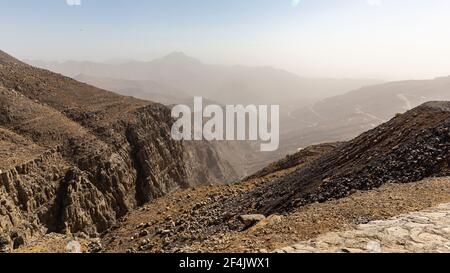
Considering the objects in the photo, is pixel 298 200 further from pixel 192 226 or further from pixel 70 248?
pixel 70 248

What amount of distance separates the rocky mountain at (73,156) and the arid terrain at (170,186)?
0.11m

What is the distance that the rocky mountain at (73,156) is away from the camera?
1049 inches

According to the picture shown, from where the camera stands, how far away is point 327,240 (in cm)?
848

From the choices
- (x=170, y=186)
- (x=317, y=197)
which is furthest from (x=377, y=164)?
(x=170, y=186)

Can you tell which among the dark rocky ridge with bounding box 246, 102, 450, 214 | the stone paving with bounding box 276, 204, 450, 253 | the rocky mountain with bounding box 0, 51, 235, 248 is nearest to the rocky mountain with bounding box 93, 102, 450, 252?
the dark rocky ridge with bounding box 246, 102, 450, 214

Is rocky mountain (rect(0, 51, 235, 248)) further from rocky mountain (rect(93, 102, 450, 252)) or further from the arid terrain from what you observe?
rocky mountain (rect(93, 102, 450, 252))

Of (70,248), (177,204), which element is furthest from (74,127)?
(70,248)

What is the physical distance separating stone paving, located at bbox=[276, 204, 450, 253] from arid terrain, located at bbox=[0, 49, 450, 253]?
0.04 metres

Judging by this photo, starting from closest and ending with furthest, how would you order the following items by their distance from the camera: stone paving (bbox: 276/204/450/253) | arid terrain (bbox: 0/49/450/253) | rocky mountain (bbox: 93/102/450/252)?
stone paving (bbox: 276/204/450/253) < arid terrain (bbox: 0/49/450/253) < rocky mountain (bbox: 93/102/450/252)

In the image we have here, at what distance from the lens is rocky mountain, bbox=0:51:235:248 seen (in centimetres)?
2665

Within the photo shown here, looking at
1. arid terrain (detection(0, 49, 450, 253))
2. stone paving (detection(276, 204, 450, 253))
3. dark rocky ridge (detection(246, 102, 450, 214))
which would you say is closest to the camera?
stone paving (detection(276, 204, 450, 253))

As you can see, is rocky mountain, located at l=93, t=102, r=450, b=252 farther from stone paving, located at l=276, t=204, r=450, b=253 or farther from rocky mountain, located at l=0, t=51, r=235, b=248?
rocky mountain, located at l=0, t=51, r=235, b=248

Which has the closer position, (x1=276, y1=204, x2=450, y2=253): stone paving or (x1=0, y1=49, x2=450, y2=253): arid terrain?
(x1=276, y1=204, x2=450, y2=253): stone paving
